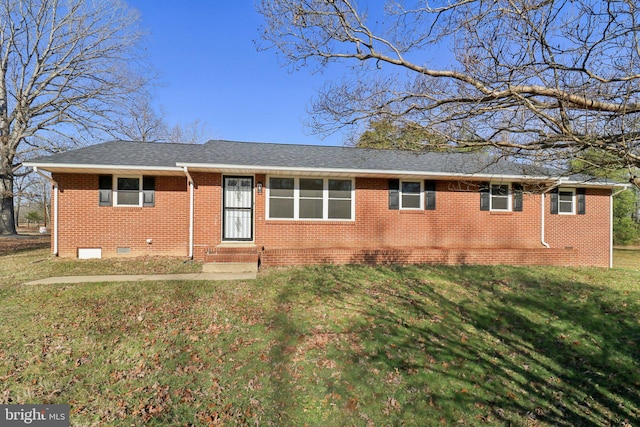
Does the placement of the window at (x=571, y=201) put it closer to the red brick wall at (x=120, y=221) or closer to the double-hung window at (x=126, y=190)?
the red brick wall at (x=120, y=221)

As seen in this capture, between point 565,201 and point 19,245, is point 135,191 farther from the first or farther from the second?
point 565,201

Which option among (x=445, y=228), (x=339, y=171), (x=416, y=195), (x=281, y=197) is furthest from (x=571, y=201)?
(x=281, y=197)

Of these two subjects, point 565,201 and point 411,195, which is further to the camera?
point 565,201

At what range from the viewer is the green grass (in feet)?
9.72

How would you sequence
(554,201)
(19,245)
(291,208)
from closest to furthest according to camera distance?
(291,208), (554,201), (19,245)

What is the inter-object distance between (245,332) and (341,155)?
7886 millimetres

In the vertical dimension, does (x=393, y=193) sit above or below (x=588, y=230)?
above

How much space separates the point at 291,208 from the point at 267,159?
1.79 metres

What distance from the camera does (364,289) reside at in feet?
20.5

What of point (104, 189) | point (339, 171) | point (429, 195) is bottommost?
point (429, 195)

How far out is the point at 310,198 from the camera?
9.67m

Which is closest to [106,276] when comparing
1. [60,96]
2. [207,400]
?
Result: [207,400]

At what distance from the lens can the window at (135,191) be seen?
30.6 ft

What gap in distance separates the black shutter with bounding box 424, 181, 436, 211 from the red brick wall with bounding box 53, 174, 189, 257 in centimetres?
790
